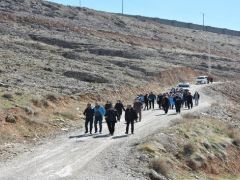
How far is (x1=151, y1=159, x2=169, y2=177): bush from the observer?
2227 cm

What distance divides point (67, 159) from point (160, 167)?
12.6ft

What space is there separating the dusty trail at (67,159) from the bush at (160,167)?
1.86 meters

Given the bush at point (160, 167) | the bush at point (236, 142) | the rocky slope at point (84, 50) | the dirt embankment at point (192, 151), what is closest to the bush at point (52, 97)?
the rocky slope at point (84, 50)

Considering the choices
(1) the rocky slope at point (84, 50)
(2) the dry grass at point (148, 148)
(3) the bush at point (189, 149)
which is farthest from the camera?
(1) the rocky slope at point (84, 50)

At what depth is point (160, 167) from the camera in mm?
22422

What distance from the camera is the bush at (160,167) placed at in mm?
22266

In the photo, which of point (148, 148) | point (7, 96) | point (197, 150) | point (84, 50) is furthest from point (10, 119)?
point (84, 50)

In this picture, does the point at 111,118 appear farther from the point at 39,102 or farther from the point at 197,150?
the point at 39,102

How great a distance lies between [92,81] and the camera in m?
51.5

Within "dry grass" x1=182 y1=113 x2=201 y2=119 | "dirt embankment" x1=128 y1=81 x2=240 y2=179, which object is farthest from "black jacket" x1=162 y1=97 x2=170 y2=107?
"dirt embankment" x1=128 y1=81 x2=240 y2=179

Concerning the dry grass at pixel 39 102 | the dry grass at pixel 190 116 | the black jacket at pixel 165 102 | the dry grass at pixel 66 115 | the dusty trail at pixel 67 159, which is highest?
the dry grass at pixel 39 102

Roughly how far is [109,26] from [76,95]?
2545 inches

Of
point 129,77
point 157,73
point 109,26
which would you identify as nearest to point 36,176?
point 129,77

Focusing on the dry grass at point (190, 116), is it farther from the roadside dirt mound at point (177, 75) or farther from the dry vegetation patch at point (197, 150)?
the roadside dirt mound at point (177, 75)
